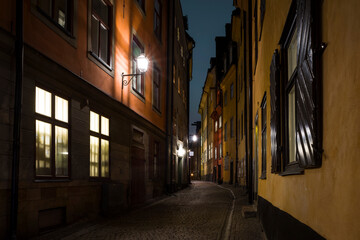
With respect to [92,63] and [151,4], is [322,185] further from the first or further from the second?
[151,4]

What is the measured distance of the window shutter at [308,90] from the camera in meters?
2.90

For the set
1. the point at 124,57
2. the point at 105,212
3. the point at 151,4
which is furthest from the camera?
the point at 151,4

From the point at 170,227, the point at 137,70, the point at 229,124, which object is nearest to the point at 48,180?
the point at 170,227

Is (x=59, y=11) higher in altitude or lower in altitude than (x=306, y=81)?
higher

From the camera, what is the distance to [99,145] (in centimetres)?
1055

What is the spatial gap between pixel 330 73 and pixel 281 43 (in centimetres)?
272

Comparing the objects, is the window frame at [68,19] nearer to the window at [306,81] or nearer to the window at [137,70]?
the window at [306,81]

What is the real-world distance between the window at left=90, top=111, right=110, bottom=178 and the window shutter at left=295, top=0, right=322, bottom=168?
7.39 metres

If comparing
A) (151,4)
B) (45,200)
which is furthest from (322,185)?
(151,4)

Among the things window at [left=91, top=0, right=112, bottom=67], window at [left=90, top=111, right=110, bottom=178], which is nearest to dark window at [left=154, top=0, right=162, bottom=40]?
window at [left=91, top=0, right=112, bottom=67]

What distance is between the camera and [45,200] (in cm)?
745

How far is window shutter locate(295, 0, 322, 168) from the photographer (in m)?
2.90

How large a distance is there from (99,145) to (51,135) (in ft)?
9.10

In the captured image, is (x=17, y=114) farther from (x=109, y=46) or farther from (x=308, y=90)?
(x=109, y=46)
